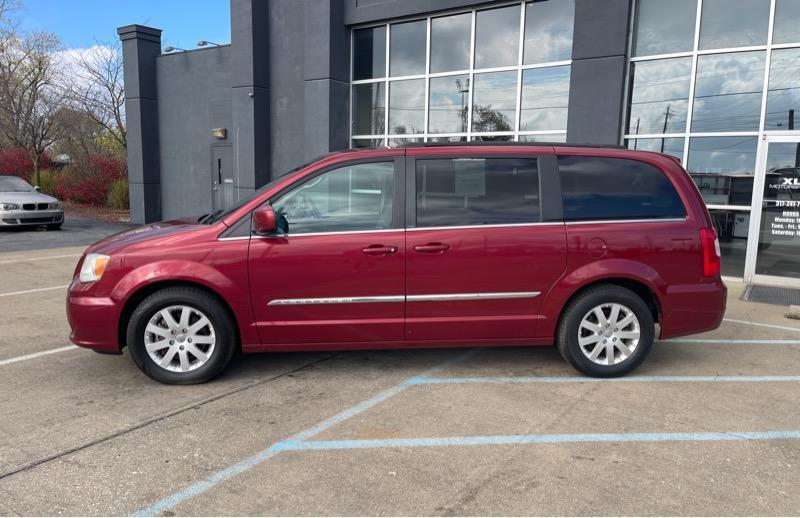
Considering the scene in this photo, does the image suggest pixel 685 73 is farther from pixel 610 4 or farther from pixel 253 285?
pixel 253 285

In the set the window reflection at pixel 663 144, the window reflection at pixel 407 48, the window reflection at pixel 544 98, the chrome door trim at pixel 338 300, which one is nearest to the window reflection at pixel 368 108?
the window reflection at pixel 407 48

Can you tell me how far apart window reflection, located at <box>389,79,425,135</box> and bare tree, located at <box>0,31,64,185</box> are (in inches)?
710

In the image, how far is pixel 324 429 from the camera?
3816mm

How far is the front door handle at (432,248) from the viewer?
14.9 ft

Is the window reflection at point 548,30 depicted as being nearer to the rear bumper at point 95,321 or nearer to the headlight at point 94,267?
the headlight at point 94,267

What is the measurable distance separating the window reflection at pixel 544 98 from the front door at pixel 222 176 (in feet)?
24.9

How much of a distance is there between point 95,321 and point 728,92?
9268 millimetres

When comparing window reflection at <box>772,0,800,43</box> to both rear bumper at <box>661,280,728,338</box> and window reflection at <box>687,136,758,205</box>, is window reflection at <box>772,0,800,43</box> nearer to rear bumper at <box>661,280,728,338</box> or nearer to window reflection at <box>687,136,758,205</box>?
window reflection at <box>687,136,758,205</box>

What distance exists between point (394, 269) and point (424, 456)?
1.56 meters

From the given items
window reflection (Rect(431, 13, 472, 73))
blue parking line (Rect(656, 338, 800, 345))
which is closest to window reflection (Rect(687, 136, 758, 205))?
blue parking line (Rect(656, 338, 800, 345))

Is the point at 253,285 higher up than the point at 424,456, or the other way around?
the point at 253,285

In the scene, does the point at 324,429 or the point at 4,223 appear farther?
the point at 4,223

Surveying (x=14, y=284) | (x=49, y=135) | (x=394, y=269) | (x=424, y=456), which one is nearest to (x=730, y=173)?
(x=394, y=269)

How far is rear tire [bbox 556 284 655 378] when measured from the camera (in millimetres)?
4730
